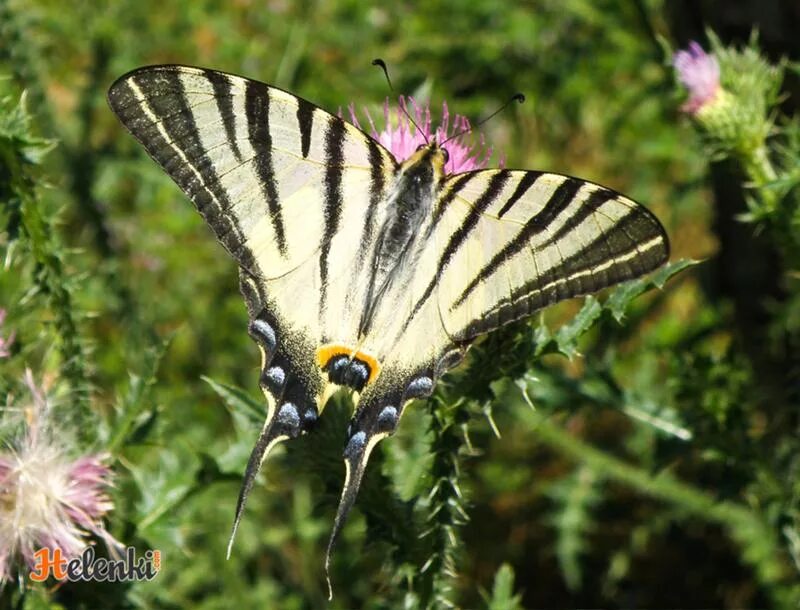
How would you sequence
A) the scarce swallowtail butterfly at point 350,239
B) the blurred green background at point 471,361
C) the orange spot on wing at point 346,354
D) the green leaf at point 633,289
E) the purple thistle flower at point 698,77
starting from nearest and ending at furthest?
the green leaf at point 633,289 → the scarce swallowtail butterfly at point 350,239 → the orange spot on wing at point 346,354 → the blurred green background at point 471,361 → the purple thistle flower at point 698,77

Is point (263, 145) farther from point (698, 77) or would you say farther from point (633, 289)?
point (698, 77)

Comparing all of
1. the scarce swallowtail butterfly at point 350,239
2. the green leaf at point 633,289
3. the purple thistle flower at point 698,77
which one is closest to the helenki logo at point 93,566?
the scarce swallowtail butterfly at point 350,239

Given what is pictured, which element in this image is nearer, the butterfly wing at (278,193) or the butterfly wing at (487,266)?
the butterfly wing at (487,266)

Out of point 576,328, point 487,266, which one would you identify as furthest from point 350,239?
point 576,328

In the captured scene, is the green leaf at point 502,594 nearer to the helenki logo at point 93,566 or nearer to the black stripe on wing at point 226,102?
the helenki logo at point 93,566

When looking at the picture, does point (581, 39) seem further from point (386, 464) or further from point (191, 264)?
point (386, 464)

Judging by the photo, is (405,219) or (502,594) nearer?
(405,219)
